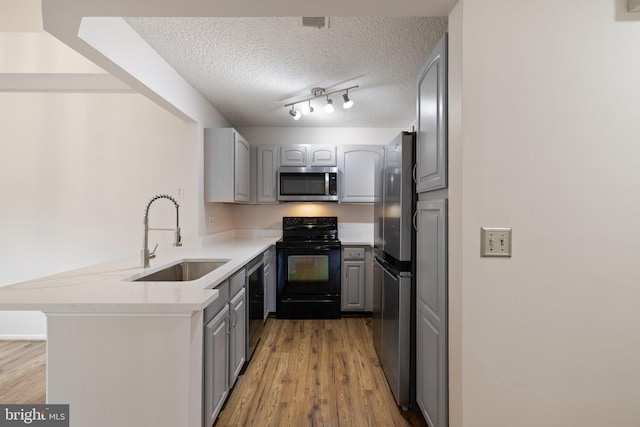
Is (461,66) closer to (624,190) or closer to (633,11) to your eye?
(633,11)

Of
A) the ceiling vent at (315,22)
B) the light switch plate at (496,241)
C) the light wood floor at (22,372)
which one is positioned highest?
the ceiling vent at (315,22)

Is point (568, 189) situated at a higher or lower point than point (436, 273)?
higher

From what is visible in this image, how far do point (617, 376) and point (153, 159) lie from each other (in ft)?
11.6

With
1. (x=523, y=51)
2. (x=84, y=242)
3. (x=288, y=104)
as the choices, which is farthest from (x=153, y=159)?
(x=523, y=51)

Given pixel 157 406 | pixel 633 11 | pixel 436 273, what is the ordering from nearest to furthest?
pixel 633 11 < pixel 157 406 < pixel 436 273

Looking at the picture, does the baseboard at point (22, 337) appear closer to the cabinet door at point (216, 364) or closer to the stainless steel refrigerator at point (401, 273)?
the cabinet door at point (216, 364)

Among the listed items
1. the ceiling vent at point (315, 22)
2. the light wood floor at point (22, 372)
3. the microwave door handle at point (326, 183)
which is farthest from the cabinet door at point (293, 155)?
the light wood floor at point (22, 372)

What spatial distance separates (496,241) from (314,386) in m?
1.69

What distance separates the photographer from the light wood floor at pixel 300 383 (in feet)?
6.24

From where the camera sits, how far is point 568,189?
120 cm

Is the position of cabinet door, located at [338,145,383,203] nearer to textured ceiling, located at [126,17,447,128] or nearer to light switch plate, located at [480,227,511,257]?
textured ceiling, located at [126,17,447,128]

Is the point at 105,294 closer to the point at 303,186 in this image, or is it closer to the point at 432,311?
the point at 432,311

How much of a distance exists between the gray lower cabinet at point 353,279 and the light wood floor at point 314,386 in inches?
21.7

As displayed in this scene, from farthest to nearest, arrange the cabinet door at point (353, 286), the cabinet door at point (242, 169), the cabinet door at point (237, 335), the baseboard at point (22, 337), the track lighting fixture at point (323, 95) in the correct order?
the cabinet door at point (353, 286), the cabinet door at point (242, 169), the baseboard at point (22, 337), the track lighting fixture at point (323, 95), the cabinet door at point (237, 335)
